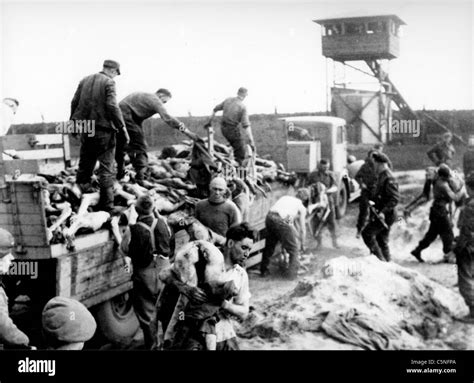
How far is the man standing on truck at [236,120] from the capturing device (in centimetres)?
841

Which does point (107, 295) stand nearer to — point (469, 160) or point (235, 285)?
A: point (235, 285)

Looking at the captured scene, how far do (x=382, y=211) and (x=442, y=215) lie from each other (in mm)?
733

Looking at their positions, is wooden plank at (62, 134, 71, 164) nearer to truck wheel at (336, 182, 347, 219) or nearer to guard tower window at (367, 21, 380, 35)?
guard tower window at (367, 21, 380, 35)

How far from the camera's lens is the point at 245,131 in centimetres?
912

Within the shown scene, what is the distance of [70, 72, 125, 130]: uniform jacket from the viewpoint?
6.97 metres

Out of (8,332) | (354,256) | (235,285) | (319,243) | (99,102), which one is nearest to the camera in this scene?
(8,332)

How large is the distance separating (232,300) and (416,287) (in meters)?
3.38

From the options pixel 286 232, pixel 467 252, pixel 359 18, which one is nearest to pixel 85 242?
pixel 286 232

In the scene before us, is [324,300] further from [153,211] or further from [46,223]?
[46,223]

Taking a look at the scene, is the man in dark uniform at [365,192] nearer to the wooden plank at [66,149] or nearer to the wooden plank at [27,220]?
the wooden plank at [66,149]

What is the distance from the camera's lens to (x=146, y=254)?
620cm

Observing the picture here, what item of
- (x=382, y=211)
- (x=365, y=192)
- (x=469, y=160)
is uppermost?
(x=469, y=160)

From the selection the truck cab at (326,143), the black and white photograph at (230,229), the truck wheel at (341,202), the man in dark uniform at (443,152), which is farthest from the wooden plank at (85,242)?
the truck wheel at (341,202)

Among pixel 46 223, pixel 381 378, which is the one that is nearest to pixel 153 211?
pixel 46 223
